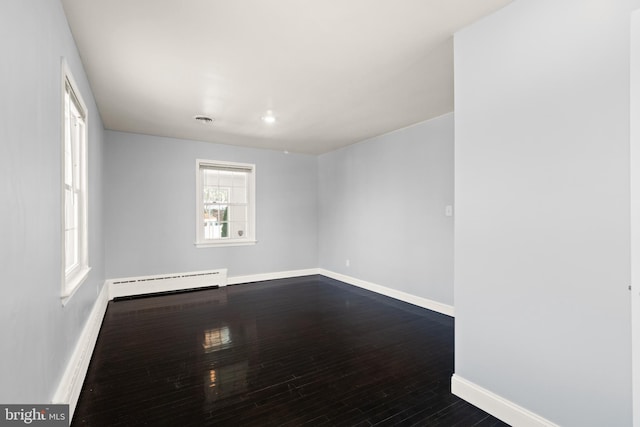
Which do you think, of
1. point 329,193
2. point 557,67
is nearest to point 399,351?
point 557,67

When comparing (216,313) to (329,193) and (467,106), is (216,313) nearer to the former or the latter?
(329,193)

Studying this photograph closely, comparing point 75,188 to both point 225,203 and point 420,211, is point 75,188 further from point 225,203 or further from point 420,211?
point 420,211

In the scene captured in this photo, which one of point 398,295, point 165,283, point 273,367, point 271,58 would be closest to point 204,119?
point 271,58

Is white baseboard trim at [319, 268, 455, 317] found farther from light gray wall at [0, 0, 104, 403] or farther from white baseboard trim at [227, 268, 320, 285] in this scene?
light gray wall at [0, 0, 104, 403]

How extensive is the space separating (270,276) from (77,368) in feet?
13.3

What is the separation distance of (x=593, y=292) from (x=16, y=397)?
264cm

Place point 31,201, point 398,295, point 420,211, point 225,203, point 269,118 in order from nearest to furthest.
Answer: point 31,201
point 269,118
point 420,211
point 398,295
point 225,203

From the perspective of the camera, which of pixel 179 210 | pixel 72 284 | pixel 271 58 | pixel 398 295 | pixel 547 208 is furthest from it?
pixel 179 210

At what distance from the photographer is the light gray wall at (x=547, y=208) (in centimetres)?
155

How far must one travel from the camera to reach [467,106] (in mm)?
2213

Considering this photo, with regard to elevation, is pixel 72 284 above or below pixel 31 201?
below

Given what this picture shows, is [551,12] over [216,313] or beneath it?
over

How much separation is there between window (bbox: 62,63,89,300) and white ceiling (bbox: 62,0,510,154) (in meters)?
0.44

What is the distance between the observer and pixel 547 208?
1.80 m
